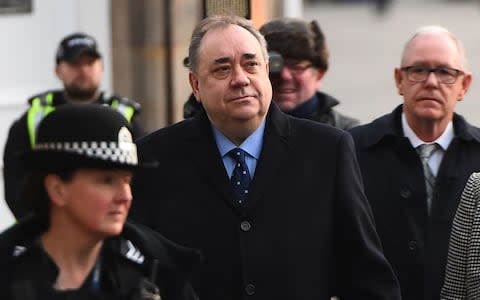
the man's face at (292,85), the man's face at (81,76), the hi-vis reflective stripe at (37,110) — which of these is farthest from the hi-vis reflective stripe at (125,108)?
the man's face at (292,85)

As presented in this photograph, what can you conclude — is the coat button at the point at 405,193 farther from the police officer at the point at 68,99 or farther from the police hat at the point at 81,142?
the police hat at the point at 81,142

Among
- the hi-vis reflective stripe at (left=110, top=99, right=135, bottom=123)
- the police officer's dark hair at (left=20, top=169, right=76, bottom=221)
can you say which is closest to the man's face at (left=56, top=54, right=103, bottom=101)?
the hi-vis reflective stripe at (left=110, top=99, right=135, bottom=123)

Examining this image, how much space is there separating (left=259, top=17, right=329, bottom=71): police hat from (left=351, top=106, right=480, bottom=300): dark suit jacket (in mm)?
835

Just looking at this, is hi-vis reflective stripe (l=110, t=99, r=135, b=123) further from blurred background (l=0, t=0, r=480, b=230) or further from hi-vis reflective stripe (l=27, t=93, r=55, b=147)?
blurred background (l=0, t=0, r=480, b=230)

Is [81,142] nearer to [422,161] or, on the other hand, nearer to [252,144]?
[252,144]

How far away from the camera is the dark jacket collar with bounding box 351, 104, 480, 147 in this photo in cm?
650

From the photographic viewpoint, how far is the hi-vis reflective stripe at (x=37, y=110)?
24.2 ft

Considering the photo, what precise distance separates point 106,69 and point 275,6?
1222 millimetres

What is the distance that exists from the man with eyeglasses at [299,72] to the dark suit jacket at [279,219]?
6.09 feet

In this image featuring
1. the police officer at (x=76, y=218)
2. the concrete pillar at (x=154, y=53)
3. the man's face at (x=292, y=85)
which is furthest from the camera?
the concrete pillar at (x=154, y=53)

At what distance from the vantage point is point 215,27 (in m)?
5.25

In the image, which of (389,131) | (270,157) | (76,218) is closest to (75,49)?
(389,131)

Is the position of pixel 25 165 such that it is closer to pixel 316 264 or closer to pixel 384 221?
pixel 316 264

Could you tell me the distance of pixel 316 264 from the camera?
511cm
